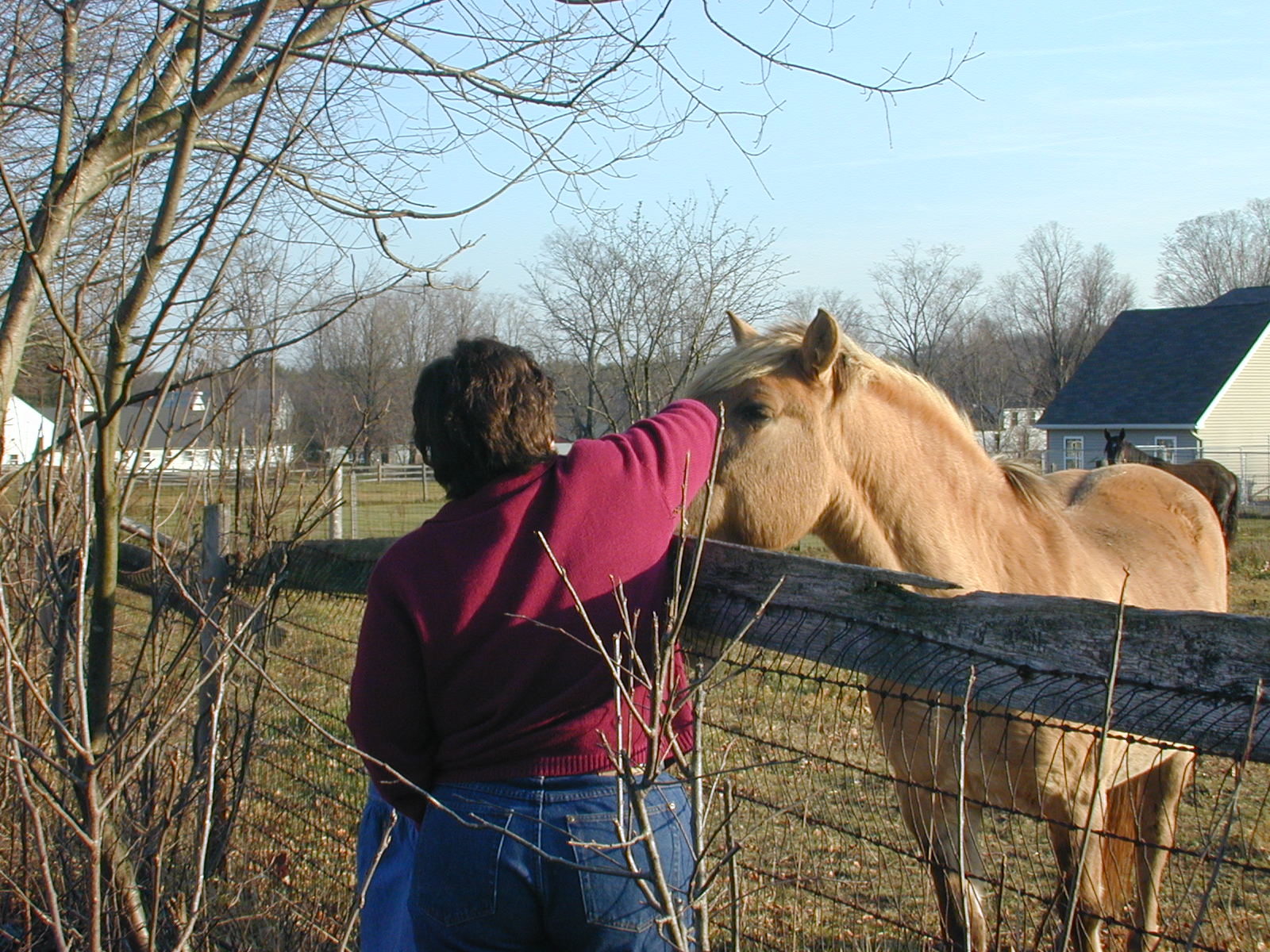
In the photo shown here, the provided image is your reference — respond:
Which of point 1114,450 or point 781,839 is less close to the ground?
point 1114,450

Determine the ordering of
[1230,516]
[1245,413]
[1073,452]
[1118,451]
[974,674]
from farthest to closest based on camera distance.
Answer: [1245,413]
[1073,452]
[1118,451]
[1230,516]
[974,674]

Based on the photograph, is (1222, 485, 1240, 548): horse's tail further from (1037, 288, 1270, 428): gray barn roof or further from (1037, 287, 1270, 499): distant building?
(1037, 288, 1270, 428): gray barn roof

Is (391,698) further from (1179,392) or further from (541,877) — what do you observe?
(1179,392)

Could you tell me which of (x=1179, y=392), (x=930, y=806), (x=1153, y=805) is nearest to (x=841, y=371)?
(x=930, y=806)

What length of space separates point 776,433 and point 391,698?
1521 mm

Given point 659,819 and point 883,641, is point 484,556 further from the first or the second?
point 883,641

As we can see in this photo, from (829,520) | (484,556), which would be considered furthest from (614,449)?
(829,520)

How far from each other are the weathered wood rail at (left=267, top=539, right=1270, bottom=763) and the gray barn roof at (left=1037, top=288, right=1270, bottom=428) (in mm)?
34006

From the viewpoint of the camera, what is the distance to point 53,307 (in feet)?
6.52

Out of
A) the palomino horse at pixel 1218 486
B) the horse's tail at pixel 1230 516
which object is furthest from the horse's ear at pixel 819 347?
the horse's tail at pixel 1230 516

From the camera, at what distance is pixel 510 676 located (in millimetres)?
1935

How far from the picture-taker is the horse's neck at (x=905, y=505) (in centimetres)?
319

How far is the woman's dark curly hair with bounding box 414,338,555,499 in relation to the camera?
201 cm

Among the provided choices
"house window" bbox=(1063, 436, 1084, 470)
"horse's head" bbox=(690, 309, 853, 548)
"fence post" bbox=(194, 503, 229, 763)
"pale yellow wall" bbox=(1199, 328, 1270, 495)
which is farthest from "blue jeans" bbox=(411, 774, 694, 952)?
"pale yellow wall" bbox=(1199, 328, 1270, 495)
